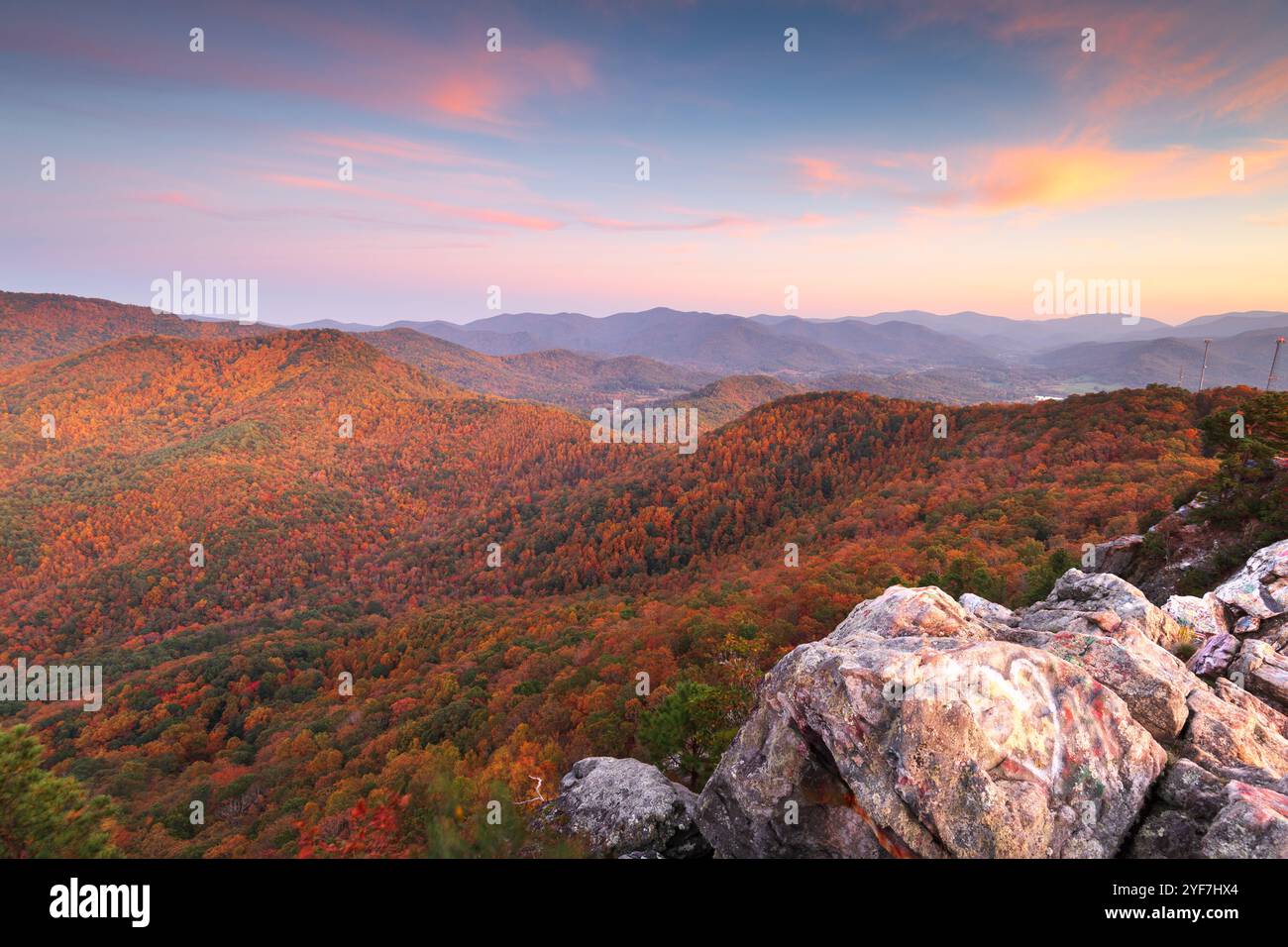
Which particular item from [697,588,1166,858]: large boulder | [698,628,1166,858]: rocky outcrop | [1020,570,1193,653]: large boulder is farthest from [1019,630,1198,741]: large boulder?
[698,628,1166,858]: rocky outcrop

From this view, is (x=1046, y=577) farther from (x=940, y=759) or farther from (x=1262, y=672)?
(x=940, y=759)

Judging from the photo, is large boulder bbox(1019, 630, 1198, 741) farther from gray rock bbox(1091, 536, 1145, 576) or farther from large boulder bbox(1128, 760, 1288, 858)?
gray rock bbox(1091, 536, 1145, 576)

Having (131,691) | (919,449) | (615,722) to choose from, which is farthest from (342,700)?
(919,449)

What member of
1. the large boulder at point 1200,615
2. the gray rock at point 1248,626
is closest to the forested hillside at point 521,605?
the large boulder at point 1200,615
